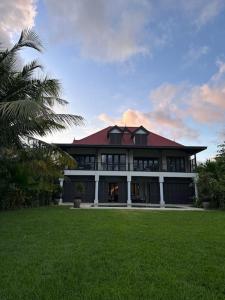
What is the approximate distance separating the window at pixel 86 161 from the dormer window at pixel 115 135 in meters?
2.64

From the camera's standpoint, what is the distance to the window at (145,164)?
27.4m

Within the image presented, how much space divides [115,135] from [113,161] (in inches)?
104

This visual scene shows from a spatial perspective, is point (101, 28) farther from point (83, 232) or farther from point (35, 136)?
point (83, 232)

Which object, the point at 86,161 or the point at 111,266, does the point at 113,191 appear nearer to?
the point at 86,161

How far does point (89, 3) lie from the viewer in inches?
427

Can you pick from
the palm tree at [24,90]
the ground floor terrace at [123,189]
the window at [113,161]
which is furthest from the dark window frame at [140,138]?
the palm tree at [24,90]

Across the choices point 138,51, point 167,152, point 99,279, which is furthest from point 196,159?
point 99,279

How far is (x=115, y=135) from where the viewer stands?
2769 cm

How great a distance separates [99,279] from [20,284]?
1.12m

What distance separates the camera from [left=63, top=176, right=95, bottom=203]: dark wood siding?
25891mm

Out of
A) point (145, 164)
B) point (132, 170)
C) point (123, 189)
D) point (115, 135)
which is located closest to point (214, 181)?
point (132, 170)

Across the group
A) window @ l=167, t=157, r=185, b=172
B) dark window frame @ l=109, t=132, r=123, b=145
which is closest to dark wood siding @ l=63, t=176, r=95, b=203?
dark window frame @ l=109, t=132, r=123, b=145

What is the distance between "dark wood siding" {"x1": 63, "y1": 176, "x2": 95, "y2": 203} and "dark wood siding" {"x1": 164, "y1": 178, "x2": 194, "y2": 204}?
7.13 m

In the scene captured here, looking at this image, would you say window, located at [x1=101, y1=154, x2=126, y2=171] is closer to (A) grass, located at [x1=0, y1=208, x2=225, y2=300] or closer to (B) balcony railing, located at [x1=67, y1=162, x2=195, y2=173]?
(B) balcony railing, located at [x1=67, y1=162, x2=195, y2=173]
